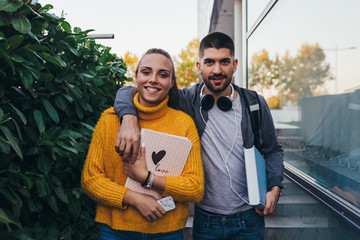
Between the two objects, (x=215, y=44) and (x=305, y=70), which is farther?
(x=305, y=70)

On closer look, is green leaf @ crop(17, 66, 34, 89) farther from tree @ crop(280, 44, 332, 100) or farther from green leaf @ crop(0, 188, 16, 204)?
tree @ crop(280, 44, 332, 100)

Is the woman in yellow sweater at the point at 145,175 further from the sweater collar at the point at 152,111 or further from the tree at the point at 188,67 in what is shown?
the tree at the point at 188,67

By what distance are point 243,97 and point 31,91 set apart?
1327 mm

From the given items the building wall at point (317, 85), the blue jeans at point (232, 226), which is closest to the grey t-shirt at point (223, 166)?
the blue jeans at point (232, 226)

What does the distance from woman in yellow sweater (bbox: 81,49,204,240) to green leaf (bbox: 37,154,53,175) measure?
0.18m

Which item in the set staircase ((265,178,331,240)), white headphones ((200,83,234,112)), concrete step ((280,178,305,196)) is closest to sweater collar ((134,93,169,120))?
white headphones ((200,83,234,112))

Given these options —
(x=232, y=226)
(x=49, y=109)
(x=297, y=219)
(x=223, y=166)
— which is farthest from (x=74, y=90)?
(x=297, y=219)

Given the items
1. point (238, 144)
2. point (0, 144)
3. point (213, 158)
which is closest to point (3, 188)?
point (0, 144)

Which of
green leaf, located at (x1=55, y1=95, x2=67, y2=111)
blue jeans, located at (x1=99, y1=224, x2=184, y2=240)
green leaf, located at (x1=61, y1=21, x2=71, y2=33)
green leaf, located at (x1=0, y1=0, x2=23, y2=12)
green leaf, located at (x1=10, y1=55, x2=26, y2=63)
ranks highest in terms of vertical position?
green leaf, located at (x1=61, y1=21, x2=71, y2=33)

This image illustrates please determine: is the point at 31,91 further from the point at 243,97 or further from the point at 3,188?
the point at 243,97

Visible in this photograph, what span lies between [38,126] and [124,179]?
53 cm

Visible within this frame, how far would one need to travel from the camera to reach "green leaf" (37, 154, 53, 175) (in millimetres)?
1603

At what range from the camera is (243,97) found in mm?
2156

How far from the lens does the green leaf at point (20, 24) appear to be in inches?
56.3
